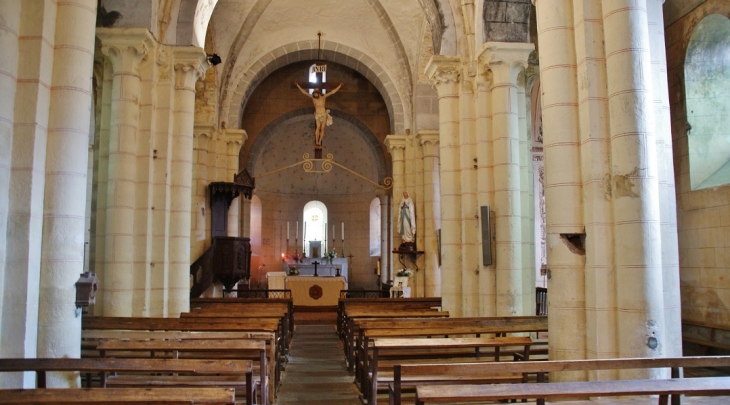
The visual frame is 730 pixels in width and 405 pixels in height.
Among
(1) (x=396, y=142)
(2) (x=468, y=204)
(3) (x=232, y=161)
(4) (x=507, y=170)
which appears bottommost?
(2) (x=468, y=204)

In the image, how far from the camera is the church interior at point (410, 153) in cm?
565

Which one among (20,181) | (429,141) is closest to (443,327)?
(20,181)

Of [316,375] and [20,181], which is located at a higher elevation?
[20,181]

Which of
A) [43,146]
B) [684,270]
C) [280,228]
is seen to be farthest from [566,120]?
[280,228]

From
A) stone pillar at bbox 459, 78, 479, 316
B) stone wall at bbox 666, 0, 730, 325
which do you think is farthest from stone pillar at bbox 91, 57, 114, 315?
stone wall at bbox 666, 0, 730, 325

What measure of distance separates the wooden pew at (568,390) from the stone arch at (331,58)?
15.5 metres

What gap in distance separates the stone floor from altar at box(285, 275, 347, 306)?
4.90 m

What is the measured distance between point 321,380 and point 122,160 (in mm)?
4511

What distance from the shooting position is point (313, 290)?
19.2 metres

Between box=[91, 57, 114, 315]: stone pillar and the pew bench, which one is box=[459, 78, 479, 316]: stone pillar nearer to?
the pew bench

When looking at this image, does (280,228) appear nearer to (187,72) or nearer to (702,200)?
(187,72)

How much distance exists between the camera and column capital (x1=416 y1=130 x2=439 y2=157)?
17766 millimetres

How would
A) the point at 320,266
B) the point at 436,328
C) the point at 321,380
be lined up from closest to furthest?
1. the point at 436,328
2. the point at 321,380
3. the point at 320,266

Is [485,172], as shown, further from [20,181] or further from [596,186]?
[20,181]
